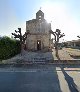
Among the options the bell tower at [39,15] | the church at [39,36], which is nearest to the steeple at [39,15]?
the bell tower at [39,15]


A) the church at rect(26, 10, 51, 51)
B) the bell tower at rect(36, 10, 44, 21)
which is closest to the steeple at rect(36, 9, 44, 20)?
the bell tower at rect(36, 10, 44, 21)

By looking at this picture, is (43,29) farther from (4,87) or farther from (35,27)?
(4,87)

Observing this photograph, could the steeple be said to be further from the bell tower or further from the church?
the church

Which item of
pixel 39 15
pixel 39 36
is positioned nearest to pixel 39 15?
pixel 39 15

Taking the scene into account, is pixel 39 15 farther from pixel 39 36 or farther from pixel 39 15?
pixel 39 36

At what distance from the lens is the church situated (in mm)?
46875

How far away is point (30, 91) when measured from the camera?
11.0 meters

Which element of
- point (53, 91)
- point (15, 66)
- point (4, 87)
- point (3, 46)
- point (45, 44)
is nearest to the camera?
point (53, 91)

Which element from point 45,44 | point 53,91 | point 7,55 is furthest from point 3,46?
point 45,44

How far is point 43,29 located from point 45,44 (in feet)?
11.2

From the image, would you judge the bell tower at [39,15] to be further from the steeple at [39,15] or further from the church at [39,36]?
the church at [39,36]

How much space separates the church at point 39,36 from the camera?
4688 centimetres

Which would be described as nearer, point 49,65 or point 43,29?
point 49,65

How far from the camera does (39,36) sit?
47031 millimetres
